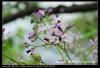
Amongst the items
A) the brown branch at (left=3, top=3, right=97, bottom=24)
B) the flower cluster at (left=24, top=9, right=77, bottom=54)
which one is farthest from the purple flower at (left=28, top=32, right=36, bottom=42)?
the brown branch at (left=3, top=3, right=97, bottom=24)

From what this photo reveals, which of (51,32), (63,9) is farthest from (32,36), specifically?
(63,9)

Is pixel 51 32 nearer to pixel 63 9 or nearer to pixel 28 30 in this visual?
pixel 28 30

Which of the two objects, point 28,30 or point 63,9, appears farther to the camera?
point 63,9

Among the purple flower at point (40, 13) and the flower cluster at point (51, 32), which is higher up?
the purple flower at point (40, 13)

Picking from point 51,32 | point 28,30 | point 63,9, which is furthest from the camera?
point 63,9

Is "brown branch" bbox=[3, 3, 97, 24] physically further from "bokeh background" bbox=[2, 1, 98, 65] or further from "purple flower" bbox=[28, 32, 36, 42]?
"purple flower" bbox=[28, 32, 36, 42]

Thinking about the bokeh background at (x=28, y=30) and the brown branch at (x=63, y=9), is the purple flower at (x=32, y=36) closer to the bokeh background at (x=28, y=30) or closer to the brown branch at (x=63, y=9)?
the bokeh background at (x=28, y=30)

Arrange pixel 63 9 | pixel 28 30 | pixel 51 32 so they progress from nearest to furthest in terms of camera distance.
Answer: pixel 51 32 < pixel 28 30 < pixel 63 9

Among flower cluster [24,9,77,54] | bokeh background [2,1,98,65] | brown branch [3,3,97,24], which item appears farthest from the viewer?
brown branch [3,3,97,24]

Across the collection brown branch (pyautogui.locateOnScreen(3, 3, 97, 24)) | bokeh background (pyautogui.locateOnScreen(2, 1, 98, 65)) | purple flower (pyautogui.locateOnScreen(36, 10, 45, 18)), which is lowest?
bokeh background (pyautogui.locateOnScreen(2, 1, 98, 65))

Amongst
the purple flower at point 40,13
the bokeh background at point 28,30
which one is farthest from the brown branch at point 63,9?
the purple flower at point 40,13
